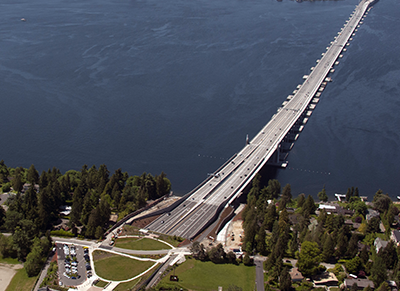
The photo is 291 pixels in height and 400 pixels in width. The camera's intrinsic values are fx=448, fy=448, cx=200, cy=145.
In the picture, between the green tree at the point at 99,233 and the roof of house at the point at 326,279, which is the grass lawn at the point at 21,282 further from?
the roof of house at the point at 326,279

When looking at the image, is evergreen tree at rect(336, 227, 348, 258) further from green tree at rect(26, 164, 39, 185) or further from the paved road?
green tree at rect(26, 164, 39, 185)

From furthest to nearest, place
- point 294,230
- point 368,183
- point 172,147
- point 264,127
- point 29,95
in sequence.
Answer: point 29,95, point 264,127, point 172,147, point 368,183, point 294,230

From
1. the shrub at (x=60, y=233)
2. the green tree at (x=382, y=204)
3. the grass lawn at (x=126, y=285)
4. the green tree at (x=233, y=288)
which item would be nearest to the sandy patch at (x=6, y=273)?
the shrub at (x=60, y=233)

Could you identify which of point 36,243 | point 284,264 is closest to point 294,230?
point 284,264

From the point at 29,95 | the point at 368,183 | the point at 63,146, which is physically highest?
the point at 29,95

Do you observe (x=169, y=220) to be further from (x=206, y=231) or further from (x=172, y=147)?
(x=172, y=147)

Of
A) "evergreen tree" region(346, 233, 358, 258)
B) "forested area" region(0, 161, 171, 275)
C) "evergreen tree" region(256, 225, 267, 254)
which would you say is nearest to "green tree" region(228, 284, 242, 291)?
"evergreen tree" region(256, 225, 267, 254)
